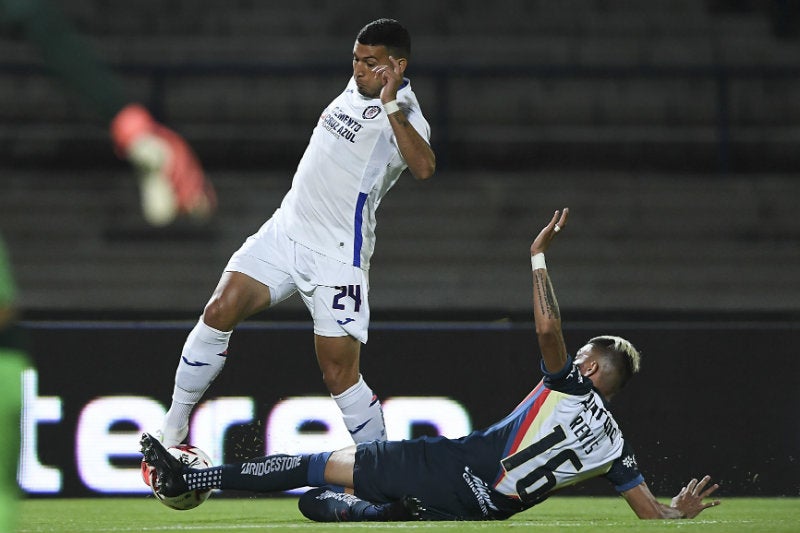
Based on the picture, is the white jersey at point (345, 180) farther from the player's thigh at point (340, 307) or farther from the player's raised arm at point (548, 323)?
the player's raised arm at point (548, 323)

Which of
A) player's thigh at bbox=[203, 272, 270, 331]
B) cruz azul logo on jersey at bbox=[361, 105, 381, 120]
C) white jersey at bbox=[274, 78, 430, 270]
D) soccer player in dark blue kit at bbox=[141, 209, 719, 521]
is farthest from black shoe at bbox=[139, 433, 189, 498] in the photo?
cruz azul logo on jersey at bbox=[361, 105, 381, 120]

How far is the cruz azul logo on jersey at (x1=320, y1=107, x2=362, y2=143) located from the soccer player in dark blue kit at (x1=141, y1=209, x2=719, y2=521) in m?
0.94

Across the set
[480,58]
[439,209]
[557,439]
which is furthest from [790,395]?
[480,58]

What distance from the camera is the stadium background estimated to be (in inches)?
268

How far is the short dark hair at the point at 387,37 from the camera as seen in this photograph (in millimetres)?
5246

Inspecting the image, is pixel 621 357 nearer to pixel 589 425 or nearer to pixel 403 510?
pixel 589 425

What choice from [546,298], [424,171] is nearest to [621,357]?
[546,298]

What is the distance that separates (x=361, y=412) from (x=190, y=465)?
2.38 feet

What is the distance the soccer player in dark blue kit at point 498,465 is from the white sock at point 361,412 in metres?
0.28

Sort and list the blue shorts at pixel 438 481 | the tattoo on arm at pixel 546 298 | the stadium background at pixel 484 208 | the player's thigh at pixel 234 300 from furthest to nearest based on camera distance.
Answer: the stadium background at pixel 484 208 → the player's thigh at pixel 234 300 → the blue shorts at pixel 438 481 → the tattoo on arm at pixel 546 298

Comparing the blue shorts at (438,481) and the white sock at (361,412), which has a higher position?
the white sock at (361,412)

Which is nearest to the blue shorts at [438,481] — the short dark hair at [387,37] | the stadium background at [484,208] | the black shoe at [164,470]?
the black shoe at [164,470]

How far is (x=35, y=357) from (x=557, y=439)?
3.12m

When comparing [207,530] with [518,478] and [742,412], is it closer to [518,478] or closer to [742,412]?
[518,478]
